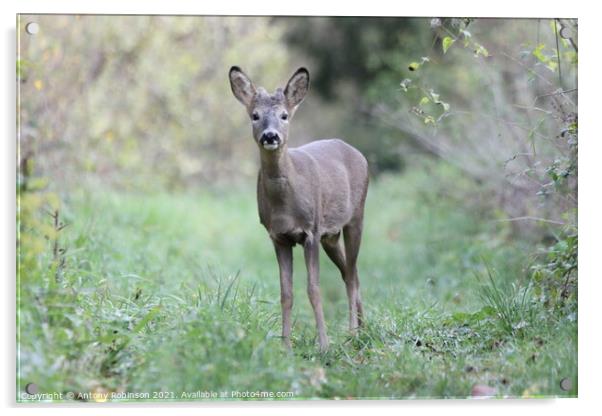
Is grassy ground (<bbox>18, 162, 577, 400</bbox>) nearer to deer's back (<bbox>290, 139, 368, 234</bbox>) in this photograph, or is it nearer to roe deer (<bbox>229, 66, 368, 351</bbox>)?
roe deer (<bbox>229, 66, 368, 351</bbox>)

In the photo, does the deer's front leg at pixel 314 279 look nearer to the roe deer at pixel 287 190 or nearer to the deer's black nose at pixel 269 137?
the roe deer at pixel 287 190

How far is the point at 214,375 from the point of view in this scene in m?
5.27

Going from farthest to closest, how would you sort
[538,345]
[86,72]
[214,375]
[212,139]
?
[212,139], [86,72], [538,345], [214,375]

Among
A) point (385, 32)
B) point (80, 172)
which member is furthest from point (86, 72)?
point (385, 32)

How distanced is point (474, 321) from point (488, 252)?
361 centimetres

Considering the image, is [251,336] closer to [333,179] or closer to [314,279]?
[314,279]

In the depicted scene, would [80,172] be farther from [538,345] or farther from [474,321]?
[538,345]

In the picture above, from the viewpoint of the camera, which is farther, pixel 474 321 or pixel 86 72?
pixel 86 72

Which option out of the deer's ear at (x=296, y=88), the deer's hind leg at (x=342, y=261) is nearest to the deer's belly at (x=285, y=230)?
the deer's hind leg at (x=342, y=261)

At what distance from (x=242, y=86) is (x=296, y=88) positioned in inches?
13.8

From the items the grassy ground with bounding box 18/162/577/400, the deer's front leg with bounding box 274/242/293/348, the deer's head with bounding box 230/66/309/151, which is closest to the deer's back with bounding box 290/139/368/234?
the deer's front leg with bounding box 274/242/293/348

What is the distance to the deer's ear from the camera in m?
6.21

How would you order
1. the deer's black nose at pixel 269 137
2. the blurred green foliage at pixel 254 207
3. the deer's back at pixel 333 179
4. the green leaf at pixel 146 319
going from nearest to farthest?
1. the blurred green foliage at pixel 254 207
2. the green leaf at pixel 146 319
3. the deer's black nose at pixel 269 137
4. the deer's back at pixel 333 179

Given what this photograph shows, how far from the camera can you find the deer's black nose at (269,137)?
19.6 ft
